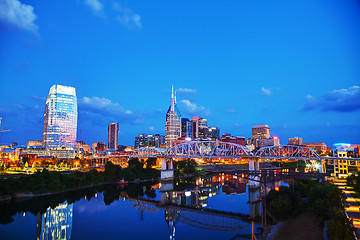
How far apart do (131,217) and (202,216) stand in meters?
13.1

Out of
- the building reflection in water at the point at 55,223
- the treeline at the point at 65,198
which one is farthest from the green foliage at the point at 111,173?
the building reflection in water at the point at 55,223

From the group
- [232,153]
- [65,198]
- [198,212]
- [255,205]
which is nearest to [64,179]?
[65,198]

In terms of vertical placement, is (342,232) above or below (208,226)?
above

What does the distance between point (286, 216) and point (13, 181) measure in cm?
5621

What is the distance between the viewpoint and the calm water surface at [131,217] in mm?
38375

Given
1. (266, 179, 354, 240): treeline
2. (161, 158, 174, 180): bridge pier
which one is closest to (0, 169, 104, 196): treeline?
(161, 158, 174, 180): bridge pier

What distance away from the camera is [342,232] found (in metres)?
22.7

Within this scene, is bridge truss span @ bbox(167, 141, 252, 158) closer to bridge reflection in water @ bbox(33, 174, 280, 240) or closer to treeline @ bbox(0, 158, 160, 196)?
treeline @ bbox(0, 158, 160, 196)

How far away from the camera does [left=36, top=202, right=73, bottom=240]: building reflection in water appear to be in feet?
123

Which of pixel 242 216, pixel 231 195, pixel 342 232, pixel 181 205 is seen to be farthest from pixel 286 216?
pixel 231 195

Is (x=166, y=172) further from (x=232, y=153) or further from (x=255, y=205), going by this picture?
(x=255, y=205)

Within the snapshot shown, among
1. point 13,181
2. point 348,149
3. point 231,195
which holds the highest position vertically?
point 348,149

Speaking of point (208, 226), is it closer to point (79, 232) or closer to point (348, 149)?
point (79, 232)

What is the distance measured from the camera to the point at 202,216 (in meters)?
47.9
